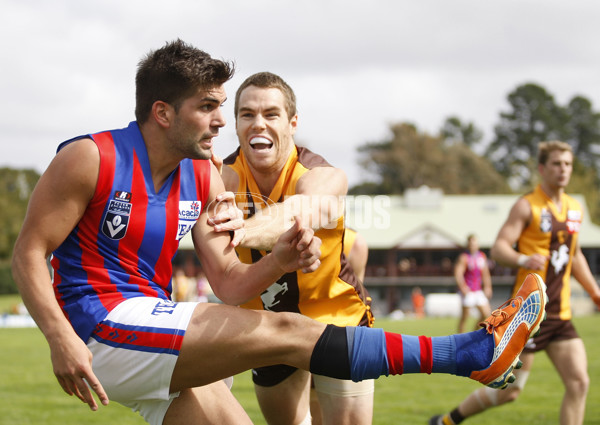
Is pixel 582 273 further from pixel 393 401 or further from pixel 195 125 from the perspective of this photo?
pixel 195 125

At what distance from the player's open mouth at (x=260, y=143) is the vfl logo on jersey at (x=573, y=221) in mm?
4036

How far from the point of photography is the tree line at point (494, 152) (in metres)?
78.4

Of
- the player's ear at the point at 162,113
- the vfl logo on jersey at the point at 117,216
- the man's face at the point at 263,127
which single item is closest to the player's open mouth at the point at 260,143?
the man's face at the point at 263,127

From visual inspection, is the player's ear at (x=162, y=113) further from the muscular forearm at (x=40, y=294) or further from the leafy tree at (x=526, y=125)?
the leafy tree at (x=526, y=125)

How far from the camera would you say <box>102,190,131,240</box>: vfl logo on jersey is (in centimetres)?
375

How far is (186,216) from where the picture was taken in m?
4.07

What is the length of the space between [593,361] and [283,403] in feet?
32.8

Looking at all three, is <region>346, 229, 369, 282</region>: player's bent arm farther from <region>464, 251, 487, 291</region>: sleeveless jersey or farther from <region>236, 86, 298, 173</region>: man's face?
<region>464, 251, 487, 291</region>: sleeveless jersey

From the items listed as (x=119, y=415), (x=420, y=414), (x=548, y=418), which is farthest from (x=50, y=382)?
(x=548, y=418)

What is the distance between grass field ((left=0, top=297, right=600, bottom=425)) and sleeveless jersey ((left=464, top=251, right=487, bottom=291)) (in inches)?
232

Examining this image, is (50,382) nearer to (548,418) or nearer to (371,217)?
(548,418)

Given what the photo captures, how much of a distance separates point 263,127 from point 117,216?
4.59 feet

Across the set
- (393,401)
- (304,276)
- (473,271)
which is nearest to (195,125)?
(304,276)

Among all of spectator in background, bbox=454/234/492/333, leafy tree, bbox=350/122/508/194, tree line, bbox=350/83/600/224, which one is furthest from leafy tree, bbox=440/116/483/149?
spectator in background, bbox=454/234/492/333
